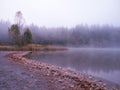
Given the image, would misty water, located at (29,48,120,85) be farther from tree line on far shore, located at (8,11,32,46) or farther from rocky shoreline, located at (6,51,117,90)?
tree line on far shore, located at (8,11,32,46)

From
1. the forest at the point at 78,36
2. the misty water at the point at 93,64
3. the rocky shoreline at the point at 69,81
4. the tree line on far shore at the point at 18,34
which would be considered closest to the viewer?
the rocky shoreline at the point at 69,81

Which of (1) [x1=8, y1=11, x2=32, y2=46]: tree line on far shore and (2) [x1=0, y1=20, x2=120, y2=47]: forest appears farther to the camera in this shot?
(2) [x1=0, y1=20, x2=120, y2=47]: forest

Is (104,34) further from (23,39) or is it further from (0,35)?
(23,39)

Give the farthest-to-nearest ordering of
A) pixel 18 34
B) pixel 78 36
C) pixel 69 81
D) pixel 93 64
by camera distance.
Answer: pixel 78 36 < pixel 18 34 < pixel 93 64 < pixel 69 81

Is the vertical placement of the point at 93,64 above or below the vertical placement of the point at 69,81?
below

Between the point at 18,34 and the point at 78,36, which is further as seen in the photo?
the point at 78,36

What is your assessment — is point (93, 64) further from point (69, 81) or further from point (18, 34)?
point (18, 34)

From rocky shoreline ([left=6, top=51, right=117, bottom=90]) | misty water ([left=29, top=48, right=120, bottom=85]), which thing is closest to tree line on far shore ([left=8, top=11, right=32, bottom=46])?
misty water ([left=29, top=48, right=120, bottom=85])

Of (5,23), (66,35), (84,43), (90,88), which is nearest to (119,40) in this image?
(84,43)

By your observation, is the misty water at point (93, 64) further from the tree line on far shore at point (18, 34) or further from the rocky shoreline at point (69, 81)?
the tree line on far shore at point (18, 34)

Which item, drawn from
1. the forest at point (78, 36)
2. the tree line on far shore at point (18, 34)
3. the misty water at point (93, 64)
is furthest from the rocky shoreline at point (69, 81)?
the forest at point (78, 36)

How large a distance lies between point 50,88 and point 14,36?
56390 mm

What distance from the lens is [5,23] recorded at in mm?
158125

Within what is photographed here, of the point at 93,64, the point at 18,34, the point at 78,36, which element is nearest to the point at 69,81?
the point at 93,64
